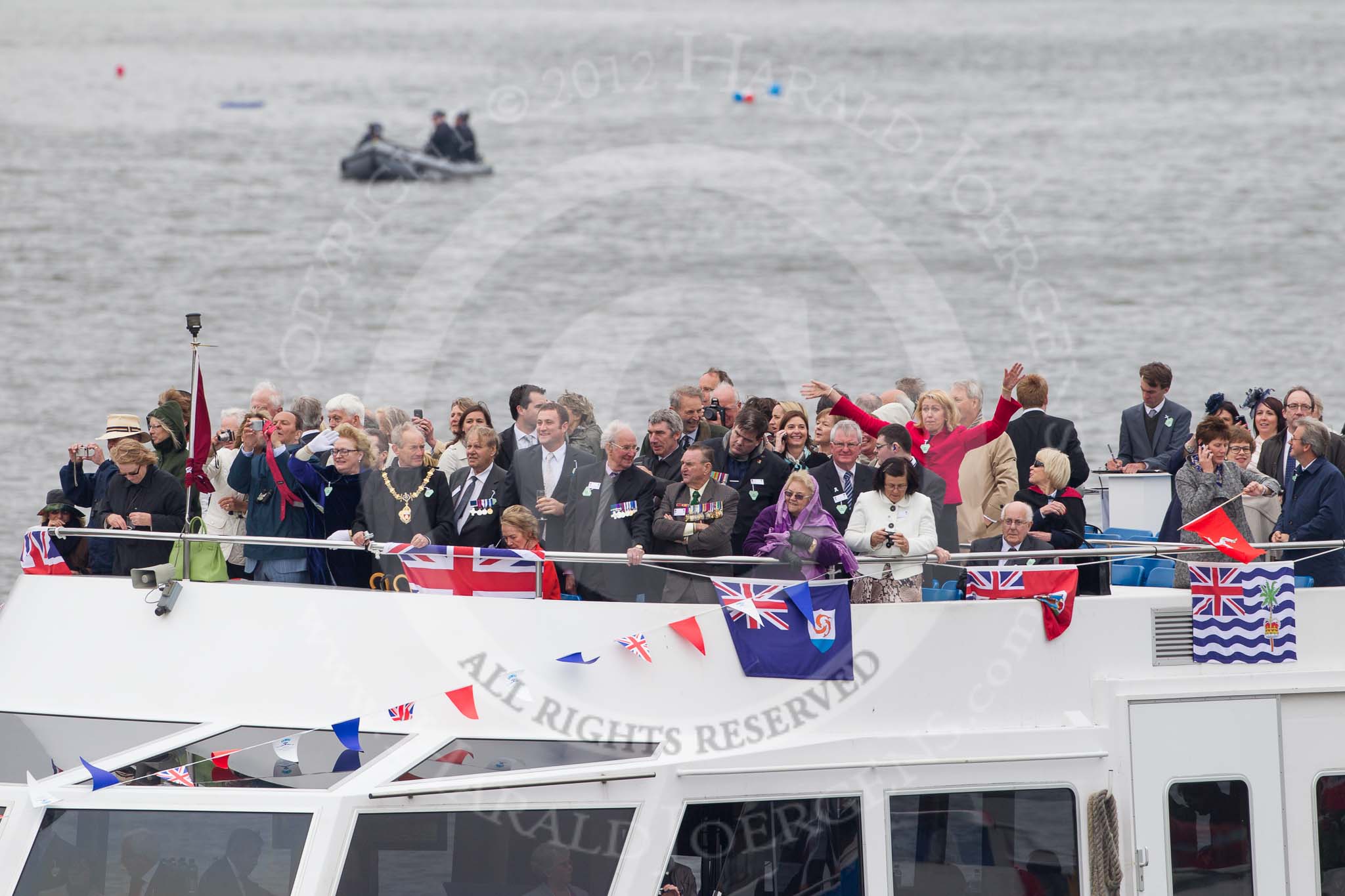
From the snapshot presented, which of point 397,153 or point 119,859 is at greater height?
point 397,153

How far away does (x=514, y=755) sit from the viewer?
845 cm

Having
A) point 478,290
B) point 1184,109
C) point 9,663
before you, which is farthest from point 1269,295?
point 9,663

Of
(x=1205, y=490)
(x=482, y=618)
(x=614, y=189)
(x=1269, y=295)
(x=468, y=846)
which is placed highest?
(x=614, y=189)

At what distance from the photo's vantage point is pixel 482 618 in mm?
8883

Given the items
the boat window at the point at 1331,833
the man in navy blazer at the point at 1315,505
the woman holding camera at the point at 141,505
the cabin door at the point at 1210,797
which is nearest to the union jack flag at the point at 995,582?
the cabin door at the point at 1210,797

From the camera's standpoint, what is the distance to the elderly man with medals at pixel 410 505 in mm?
9414

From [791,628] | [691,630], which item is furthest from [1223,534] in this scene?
[691,630]

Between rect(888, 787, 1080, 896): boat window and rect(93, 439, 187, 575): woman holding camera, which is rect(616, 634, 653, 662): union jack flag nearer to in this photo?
rect(888, 787, 1080, 896): boat window

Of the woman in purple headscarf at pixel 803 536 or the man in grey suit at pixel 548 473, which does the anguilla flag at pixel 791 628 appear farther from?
the man in grey suit at pixel 548 473

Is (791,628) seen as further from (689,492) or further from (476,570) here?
(476,570)

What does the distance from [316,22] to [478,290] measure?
173ft

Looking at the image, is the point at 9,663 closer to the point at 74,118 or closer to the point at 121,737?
the point at 121,737

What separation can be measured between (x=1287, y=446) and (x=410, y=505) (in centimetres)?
604

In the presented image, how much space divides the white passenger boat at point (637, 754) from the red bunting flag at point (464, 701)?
5cm
